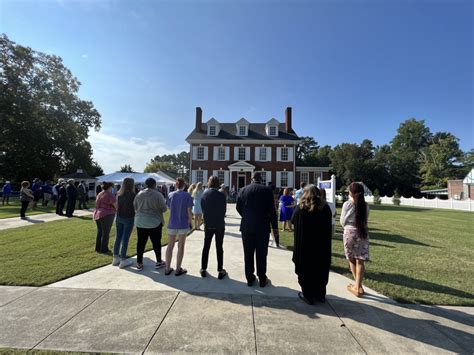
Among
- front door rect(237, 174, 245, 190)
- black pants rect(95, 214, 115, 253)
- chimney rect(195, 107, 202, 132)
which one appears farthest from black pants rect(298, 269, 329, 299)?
chimney rect(195, 107, 202, 132)

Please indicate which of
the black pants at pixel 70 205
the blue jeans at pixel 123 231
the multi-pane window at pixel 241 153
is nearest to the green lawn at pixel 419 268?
the blue jeans at pixel 123 231

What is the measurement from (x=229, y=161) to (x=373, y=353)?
27.5 metres

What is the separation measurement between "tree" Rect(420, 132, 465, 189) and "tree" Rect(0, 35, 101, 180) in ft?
206

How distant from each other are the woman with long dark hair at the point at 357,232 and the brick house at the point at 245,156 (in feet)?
80.6

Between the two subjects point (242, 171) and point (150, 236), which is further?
point (242, 171)

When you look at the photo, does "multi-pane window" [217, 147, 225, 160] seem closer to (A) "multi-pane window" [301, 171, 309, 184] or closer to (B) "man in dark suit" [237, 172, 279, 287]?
(A) "multi-pane window" [301, 171, 309, 184]

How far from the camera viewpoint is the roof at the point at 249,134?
29953 mm

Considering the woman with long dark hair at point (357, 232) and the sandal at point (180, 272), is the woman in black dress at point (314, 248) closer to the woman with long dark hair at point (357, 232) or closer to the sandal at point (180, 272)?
the woman with long dark hair at point (357, 232)

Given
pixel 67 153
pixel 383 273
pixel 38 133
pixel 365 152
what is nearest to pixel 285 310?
pixel 383 273

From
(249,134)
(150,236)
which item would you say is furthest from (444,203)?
(150,236)

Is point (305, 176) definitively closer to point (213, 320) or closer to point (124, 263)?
point (124, 263)

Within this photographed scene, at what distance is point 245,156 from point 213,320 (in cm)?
2712

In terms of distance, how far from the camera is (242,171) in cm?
2902

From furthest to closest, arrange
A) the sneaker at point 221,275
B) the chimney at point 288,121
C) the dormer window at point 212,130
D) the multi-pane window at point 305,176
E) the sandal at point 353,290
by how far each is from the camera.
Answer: the chimney at point 288,121 < the multi-pane window at point 305,176 < the dormer window at point 212,130 < the sneaker at point 221,275 < the sandal at point 353,290
